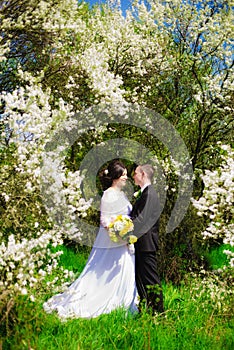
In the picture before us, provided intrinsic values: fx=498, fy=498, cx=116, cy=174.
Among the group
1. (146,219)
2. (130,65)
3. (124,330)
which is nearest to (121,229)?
(146,219)

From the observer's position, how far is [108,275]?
18.2 ft

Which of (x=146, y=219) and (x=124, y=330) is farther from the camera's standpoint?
(x=146, y=219)

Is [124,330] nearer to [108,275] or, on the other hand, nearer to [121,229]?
[108,275]

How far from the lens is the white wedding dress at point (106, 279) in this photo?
5352 mm

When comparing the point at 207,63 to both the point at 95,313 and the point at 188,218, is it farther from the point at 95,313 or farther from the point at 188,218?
Result: the point at 95,313

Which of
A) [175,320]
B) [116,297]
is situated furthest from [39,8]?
[175,320]

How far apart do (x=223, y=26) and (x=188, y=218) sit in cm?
302

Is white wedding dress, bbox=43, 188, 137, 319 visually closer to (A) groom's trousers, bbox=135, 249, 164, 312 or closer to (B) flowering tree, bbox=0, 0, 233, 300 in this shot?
(A) groom's trousers, bbox=135, 249, 164, 312

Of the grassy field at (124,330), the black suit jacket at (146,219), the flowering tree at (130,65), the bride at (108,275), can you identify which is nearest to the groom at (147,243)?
the black suit jacket at (146,219)

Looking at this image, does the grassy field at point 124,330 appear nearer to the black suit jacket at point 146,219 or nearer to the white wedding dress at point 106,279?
the white wedding dress at point 106,279

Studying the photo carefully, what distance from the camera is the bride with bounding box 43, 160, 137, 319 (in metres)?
5.36

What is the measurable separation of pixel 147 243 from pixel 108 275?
590 millimetres

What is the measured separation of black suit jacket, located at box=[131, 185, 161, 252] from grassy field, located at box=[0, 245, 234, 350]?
2.43ft

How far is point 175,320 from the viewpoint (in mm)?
5141
